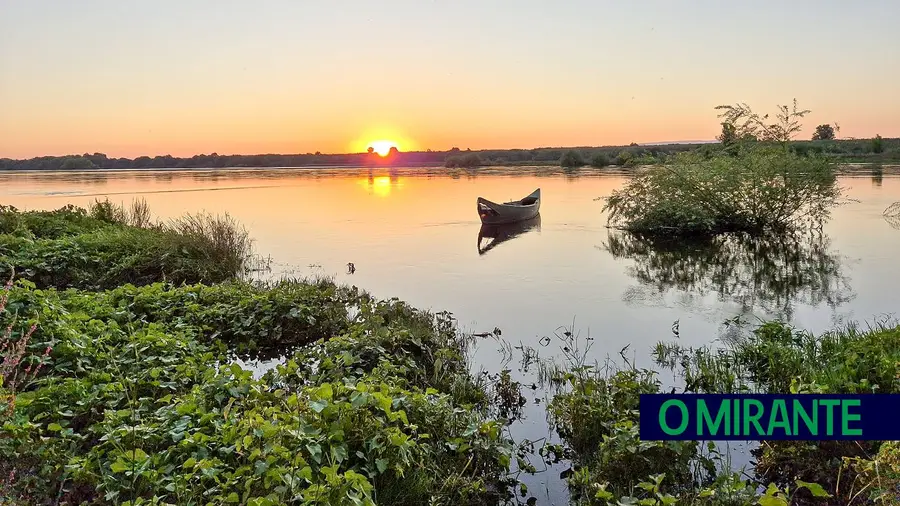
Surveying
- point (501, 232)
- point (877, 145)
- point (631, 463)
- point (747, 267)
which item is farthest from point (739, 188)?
point (877, 145)

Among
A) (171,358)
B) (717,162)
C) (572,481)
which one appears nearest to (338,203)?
(717,162)

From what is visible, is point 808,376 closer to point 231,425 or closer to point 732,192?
point 231,425

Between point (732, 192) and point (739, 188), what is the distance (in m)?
0.23

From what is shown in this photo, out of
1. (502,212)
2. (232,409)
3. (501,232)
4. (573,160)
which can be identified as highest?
(573,160)

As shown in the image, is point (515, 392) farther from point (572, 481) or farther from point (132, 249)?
point (132, 249)

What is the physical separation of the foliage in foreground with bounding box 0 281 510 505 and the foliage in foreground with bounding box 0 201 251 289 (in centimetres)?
390

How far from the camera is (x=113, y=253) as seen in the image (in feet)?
37.9

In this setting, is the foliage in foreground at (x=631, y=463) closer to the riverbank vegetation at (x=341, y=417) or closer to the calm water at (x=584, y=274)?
the riverbank vegetation at (x=341, y=417)

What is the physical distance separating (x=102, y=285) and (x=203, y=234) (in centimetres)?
255

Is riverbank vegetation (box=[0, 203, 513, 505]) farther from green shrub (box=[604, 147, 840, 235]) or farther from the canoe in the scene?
the canoe

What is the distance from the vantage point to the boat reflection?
19141 mm

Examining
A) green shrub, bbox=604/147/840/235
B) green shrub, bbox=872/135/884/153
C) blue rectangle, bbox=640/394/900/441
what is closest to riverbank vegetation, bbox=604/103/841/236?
green shrub, bbox=604/147/840/235

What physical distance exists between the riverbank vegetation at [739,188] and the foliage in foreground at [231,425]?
14.3 meters

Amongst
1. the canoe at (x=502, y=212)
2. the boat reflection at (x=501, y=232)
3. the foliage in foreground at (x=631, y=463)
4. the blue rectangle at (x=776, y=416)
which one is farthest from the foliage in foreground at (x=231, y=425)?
the canoe at (x=502, y=212)
